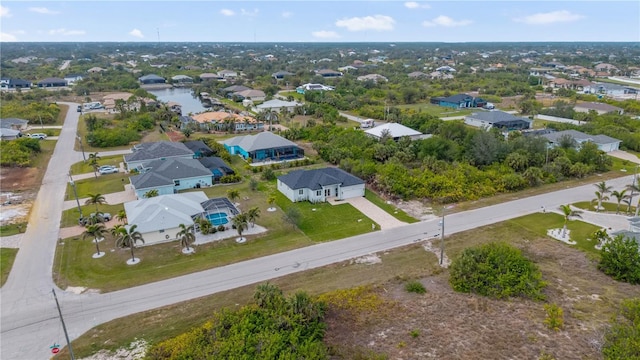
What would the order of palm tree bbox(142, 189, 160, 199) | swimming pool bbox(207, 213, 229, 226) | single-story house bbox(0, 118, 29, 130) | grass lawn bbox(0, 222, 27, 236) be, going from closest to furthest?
1. grass lawn bbox(0, 222, 27, 236)
2. swimming pool bbox(207, 213, 229, 226)
3. palm tree bbox(142, 189, 160, 199)
4. single-story house bbox(0, 118, 29, 130)

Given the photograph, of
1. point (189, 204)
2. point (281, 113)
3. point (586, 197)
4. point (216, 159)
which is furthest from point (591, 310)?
point (281, 113)

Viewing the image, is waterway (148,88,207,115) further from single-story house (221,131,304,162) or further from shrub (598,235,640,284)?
shrub (598,235,640,284)

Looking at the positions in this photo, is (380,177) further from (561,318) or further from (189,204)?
(561,318)

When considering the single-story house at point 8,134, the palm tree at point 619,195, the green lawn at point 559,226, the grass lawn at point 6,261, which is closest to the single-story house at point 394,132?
the green lawn at point 559,226

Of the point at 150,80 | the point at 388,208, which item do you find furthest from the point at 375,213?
Answer: the point at 150,80

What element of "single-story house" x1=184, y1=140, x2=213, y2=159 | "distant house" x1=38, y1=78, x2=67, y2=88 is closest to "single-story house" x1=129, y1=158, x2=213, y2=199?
"single-story house" x1=184, y1=140, x2=213, y2=159
